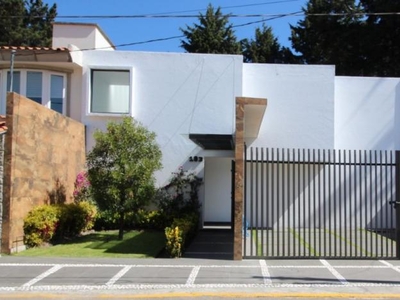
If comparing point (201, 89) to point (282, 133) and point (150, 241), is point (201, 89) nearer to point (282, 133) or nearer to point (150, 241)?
point (282, 133)

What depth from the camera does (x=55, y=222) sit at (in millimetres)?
12570

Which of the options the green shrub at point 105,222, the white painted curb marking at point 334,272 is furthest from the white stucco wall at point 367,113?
the green shrub at point 105,222

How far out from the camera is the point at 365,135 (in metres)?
17.5

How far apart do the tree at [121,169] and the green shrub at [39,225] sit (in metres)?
1.39

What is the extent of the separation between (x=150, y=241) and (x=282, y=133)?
6.52 metres

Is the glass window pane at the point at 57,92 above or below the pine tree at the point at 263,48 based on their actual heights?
below

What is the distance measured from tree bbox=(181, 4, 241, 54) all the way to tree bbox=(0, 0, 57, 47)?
31.7 feet

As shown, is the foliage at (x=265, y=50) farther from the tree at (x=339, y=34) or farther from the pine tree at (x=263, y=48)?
the tree at (x=339, y=34)

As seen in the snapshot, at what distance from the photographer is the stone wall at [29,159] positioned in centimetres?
1120

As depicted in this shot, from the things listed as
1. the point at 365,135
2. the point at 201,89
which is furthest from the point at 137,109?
the point at 365,135

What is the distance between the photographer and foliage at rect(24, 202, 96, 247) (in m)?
12.0

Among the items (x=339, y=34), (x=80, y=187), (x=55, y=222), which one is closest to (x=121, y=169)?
(x=55, y=222)

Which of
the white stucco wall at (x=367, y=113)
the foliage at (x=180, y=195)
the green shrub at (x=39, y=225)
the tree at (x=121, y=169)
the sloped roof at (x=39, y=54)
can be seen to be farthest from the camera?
the white stucco wall at (x=367, y=113)

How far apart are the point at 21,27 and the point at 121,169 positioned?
82.1 feet
